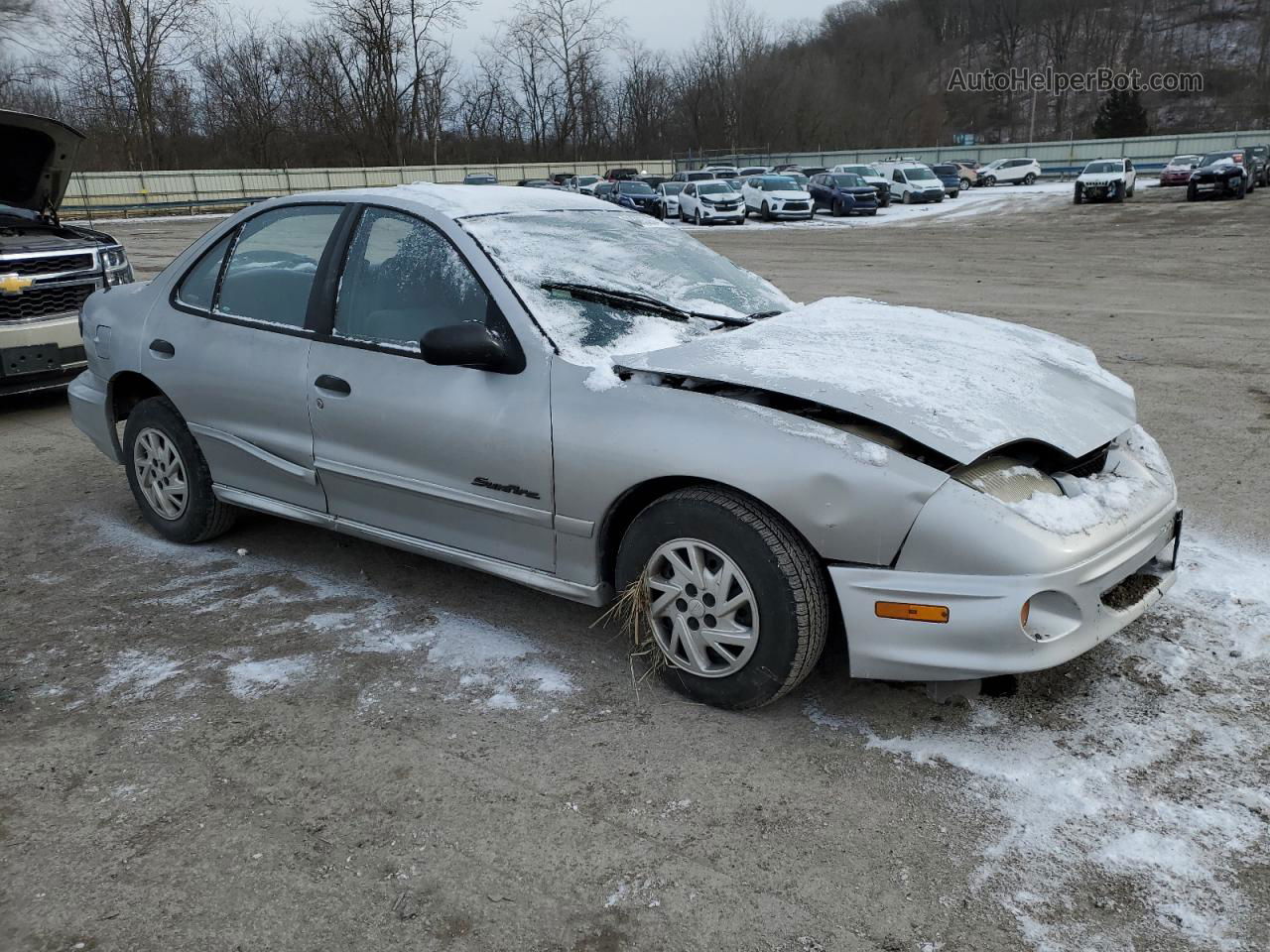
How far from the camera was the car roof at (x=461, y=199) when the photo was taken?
12.7ft

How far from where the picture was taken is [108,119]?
167 ft

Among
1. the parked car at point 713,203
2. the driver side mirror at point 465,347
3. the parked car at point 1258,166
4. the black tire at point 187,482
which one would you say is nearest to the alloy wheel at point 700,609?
the driver side mirror at point 465,347

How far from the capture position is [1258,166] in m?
33.6

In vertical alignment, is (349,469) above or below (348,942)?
above

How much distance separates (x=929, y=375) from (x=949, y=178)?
42564 millimetres

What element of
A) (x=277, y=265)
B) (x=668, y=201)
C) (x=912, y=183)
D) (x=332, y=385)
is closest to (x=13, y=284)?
(x=277, y=265)

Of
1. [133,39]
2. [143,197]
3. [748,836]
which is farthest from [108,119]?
[748,836]

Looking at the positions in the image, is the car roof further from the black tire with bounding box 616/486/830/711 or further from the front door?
the black tire with bounding box 616/486/830/711

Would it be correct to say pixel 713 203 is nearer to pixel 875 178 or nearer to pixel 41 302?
pixel 875 178

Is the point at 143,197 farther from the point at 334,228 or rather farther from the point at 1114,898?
the point at 1114,898

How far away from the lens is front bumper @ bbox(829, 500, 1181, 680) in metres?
2.74

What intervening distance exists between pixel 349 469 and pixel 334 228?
3.19ft

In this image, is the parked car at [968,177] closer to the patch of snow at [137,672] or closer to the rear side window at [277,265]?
the rear side window at [277,265]

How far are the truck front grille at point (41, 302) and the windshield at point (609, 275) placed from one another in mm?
5096
